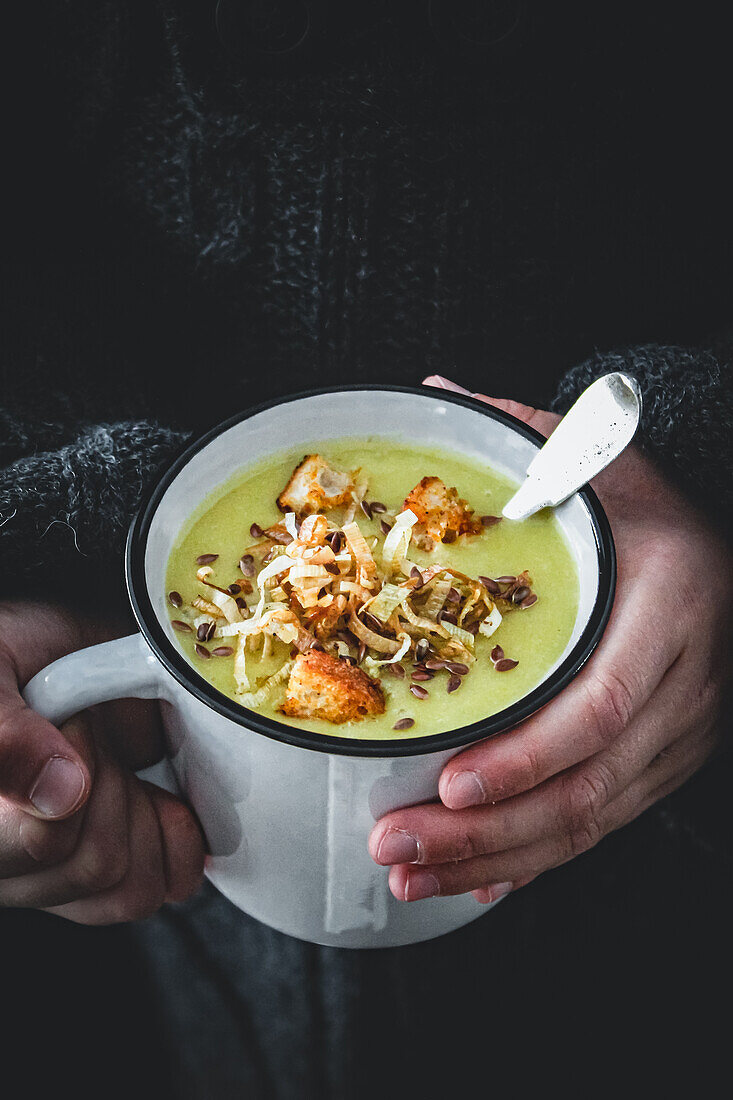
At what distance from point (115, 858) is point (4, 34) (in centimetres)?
82

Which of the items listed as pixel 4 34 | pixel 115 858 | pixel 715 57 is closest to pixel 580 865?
pixel 115 858

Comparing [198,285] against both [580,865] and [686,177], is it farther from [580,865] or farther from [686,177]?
[580,865]

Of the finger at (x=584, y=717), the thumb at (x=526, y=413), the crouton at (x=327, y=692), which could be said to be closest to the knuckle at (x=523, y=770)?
the finger at (x=584, y=717)

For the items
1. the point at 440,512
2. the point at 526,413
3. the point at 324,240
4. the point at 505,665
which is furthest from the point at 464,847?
the point at 324,240

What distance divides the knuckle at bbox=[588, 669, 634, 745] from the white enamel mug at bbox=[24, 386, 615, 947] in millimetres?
63

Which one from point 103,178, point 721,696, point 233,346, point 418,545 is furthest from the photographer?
point 233,346

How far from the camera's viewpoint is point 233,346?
1334 millimetres

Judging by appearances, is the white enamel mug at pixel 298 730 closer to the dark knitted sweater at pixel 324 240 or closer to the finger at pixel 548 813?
the finger at pixel 548 813

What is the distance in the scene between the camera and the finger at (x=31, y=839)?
2.93 feet

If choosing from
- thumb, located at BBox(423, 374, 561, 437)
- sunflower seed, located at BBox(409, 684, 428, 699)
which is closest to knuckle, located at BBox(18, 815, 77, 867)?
sunflower seed, located at BBox(409, 684, 428, 699)

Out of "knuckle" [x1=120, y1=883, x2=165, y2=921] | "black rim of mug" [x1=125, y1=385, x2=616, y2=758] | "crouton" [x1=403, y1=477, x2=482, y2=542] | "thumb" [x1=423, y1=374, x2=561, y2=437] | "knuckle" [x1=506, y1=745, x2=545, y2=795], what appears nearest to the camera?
"black rim of mug" [x1=125, y1=385, x2=616, y2=758]

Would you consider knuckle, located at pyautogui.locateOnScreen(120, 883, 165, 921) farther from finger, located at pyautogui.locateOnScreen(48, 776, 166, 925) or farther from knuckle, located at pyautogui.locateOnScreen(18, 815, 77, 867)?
knuckle, located at pyautogui.locateOnScreen(18, 815, 77, 867)

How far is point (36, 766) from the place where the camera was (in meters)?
0.82

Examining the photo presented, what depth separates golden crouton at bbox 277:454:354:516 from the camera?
942mm
